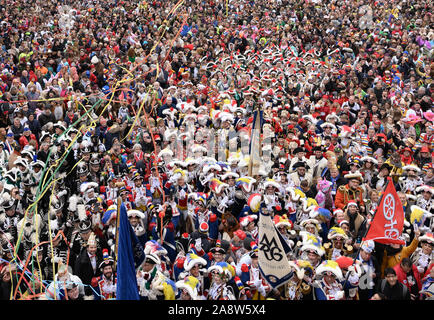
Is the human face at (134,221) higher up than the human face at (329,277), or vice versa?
the human face at (134,221)

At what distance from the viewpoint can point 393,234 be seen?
23.4ft

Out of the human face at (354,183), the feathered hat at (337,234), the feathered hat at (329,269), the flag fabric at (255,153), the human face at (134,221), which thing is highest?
the flag fabric at (255,153)

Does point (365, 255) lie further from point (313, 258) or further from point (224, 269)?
Answer: point (224, 269)

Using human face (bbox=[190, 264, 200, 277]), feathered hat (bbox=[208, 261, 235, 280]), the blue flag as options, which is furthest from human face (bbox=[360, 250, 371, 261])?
the blue flag

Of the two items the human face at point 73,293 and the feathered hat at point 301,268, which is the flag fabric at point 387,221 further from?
the human face at point 73,293

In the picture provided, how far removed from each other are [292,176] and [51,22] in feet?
47.4

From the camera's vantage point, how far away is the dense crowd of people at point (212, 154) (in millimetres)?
7379

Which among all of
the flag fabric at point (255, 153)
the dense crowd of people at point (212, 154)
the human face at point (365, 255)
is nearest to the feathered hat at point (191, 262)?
the dense crowd of people at point (212, 154)

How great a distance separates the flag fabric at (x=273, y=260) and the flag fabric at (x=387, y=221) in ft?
3.98

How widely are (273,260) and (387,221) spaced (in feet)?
5.52

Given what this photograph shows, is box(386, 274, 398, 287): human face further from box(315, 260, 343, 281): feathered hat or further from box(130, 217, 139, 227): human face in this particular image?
box(130, 217, 139, 227): human face

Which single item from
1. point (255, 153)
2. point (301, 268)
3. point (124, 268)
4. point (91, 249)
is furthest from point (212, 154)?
point (124, 268)

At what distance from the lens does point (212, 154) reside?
1156 centimetres
